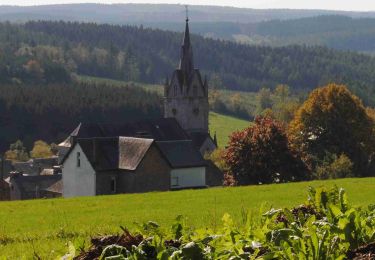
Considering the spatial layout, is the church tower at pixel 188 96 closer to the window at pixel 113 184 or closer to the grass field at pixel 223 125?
the window at pixel 113 184

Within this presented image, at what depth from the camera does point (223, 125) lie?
182 m

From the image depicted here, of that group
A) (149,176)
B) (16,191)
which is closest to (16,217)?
(149,176)

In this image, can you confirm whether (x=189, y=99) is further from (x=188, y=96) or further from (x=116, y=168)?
(x=116, y=168)

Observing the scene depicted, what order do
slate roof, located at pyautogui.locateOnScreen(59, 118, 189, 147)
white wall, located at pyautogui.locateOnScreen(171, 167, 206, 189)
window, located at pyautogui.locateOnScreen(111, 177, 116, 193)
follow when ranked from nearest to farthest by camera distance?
window, located at pyautogui.locateOnScreen(111, 177, 116, 193)
white wall, located at pyautogui.locateOnScreen(171, 167, 206, 189)
slate roof, located at pyautogui.locateOnScreen(59, 118, 189, 147)

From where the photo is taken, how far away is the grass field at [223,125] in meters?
168

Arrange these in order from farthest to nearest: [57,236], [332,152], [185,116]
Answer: [185,116]
[332,152]
[57,236]

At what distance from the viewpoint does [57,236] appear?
14.6 meters

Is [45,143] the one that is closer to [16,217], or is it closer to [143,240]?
[16,217]

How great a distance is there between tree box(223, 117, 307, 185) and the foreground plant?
48.0 m

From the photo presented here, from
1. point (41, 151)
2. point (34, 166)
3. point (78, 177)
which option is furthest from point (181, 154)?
point (41, 151)

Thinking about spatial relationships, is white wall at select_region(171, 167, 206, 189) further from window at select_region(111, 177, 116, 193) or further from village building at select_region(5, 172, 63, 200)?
village building at select_region(5, 172, 63, 200)

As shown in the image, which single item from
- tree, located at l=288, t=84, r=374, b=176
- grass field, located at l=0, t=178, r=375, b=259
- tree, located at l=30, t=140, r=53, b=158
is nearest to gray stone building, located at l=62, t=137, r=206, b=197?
tree, located at l=288, t=84, r=374, b=176

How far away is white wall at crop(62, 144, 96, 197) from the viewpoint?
55.0 metres

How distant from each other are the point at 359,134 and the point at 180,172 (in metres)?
19.6
